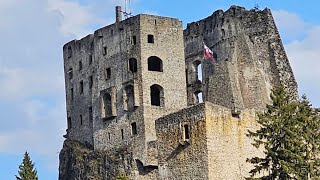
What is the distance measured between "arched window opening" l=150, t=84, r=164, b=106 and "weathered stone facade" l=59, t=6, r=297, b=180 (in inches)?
3.0

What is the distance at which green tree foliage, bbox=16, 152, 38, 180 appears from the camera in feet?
287

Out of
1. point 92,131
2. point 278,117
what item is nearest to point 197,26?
point 92,131

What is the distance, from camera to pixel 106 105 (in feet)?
306

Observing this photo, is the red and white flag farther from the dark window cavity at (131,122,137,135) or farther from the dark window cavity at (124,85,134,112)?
the dark window cavity at (131,122,137,135)

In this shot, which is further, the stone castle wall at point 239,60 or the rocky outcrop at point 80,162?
the rocky outcrop at point 80,162

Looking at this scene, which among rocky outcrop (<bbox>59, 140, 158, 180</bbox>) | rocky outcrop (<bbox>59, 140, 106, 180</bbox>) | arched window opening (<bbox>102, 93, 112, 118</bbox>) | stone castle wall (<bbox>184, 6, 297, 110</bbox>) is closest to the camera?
rocky outcrop (<bbox>59, 140, 158, 180</bbox>)

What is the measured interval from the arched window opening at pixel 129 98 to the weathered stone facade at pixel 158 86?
0.25ft

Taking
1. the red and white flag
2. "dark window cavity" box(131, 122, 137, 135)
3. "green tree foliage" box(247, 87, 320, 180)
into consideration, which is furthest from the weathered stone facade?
"green tree foliage" box(247, 87, 320, 180)

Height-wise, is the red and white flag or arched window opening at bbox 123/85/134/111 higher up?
the red and white flag

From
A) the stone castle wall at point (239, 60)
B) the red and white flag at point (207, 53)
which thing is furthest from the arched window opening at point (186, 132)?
the red and white flag at point (207, 53)

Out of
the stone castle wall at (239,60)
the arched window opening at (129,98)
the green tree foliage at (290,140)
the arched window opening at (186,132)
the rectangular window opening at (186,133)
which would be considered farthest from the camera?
the arched window opening at (129,98)

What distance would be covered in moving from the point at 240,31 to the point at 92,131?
14413 millimetres

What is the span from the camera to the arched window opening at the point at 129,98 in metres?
90.6

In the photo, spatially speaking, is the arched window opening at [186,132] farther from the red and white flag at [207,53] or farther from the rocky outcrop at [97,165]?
the red and white flag at [207,53]
